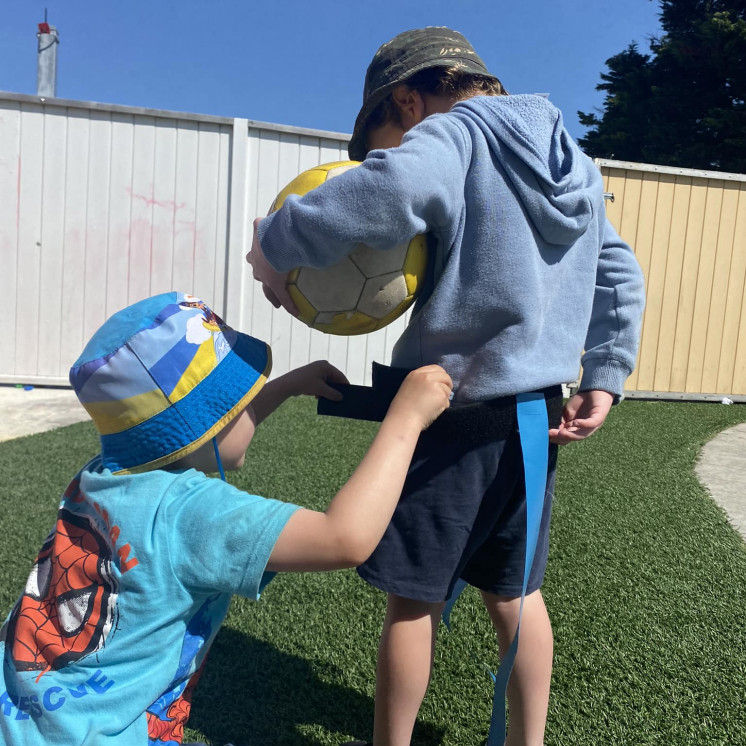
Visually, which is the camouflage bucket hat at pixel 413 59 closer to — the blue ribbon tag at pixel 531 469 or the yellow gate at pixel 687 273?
the blue ribbon tag at pixel 531 469

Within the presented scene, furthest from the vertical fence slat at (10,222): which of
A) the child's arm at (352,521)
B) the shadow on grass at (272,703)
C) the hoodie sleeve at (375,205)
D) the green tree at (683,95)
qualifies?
the green tree at (683,95)

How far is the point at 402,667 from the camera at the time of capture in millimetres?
1337

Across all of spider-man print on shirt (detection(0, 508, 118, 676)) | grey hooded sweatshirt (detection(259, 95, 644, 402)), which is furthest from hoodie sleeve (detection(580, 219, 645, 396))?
spider-man print on shirt (detection(0, 508, 118, 676))

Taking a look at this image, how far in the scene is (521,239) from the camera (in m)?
1.25

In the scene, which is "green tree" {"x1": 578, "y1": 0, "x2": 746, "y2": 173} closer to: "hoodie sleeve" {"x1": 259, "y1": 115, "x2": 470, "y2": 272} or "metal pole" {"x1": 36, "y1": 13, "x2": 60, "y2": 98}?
"metal pole" {"x1": 36, "y1": 13, "x2": 60, "y2": 98}

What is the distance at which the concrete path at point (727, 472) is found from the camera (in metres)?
3.49

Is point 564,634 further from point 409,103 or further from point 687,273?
point 687,273

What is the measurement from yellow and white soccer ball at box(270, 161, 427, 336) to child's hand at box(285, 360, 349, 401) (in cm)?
16

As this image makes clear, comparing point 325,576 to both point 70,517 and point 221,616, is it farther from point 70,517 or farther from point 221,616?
point 70,517

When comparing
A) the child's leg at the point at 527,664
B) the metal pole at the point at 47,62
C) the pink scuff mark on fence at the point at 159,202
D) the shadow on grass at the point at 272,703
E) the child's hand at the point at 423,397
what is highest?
the metal pole at the point at 47,62

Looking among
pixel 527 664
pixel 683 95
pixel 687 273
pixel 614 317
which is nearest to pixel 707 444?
pixel 687 273

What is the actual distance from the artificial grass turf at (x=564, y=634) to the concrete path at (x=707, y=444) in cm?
15

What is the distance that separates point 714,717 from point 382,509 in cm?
136

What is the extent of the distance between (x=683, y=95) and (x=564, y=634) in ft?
63.7
